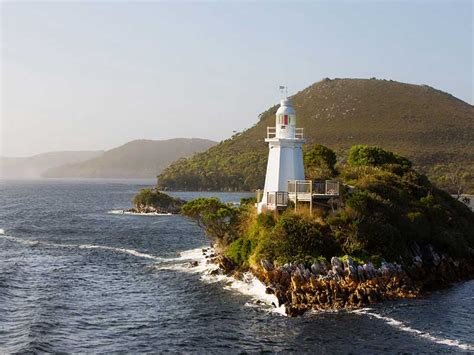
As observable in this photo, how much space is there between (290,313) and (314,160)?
3112cm

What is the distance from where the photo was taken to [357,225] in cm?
4338

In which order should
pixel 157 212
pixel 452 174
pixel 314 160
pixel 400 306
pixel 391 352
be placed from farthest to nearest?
1. pixel 452 174
2. pixel 157 212
3. pixel 314 160
4. pixel 400 306
5. pixel 391 352

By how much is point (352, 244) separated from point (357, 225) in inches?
69.5

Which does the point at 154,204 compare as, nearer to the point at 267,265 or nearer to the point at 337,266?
the point at 267,265

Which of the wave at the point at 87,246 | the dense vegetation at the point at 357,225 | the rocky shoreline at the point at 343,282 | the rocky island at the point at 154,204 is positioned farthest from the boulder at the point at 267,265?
the rocky island at the point at 154,204

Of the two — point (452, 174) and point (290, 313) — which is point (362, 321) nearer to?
point (290, 313)

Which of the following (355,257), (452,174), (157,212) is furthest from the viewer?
(452,174)

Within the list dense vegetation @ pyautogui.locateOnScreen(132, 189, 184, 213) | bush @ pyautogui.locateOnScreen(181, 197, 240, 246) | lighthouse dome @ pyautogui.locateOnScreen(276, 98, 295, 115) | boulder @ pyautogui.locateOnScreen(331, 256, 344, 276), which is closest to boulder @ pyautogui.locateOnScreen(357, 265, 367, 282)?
boulder @ pyautogui.locateOnScreen(331, 256, 344, 276)

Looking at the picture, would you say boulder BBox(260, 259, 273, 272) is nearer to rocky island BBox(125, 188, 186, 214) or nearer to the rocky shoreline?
the rocky shoreline

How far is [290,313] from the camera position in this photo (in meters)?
34.7

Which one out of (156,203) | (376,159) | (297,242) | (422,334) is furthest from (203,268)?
(156,203)

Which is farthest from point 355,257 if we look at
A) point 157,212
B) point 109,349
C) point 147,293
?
point 157,212

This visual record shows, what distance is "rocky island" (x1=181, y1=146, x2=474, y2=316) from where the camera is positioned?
38.4m

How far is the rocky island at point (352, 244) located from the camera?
1512 inches
